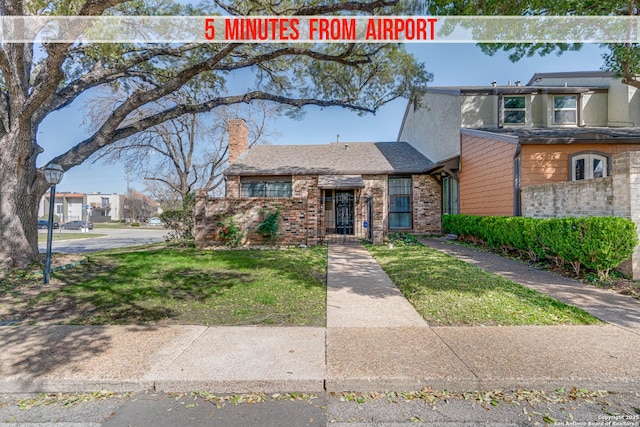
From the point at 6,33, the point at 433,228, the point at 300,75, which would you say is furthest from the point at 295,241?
the point at 6,33

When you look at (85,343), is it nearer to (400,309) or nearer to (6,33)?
(400,309)

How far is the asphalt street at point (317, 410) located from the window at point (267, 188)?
1356cm

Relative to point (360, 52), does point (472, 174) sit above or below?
below

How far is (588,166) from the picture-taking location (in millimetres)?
10180

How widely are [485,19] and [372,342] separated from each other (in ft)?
27.9

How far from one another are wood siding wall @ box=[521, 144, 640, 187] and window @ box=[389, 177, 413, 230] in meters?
6.16

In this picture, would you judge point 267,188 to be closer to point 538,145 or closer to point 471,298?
point 538,145

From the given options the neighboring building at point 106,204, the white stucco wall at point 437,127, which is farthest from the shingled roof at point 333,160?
the neighboring building at point 106,204

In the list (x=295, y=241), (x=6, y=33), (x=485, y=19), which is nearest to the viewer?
(x=6, y=33)

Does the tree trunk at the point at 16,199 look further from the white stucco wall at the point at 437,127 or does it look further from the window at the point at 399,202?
the window at the point at 399,202

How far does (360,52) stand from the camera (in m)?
8.14

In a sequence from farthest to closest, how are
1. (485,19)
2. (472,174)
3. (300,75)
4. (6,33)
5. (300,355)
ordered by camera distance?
1. (472,174)
2. (300,75)
3. (485,19)
4. (6,33)
5. (300,355)

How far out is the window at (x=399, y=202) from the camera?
624 inches

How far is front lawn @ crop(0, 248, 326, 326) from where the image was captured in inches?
176
